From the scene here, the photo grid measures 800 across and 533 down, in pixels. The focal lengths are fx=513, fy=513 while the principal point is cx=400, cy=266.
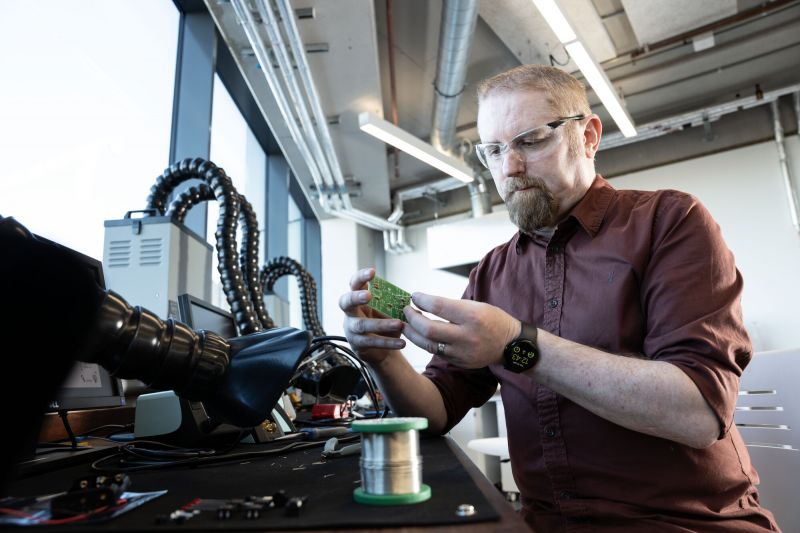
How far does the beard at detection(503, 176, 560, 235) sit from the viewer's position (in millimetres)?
1098

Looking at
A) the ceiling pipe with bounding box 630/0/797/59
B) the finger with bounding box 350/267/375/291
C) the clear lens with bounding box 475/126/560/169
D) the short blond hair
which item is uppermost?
the ceiling pipe with bounding box 630/0/797/59

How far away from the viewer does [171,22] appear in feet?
9.05

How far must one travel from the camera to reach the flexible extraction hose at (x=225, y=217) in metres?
1.60

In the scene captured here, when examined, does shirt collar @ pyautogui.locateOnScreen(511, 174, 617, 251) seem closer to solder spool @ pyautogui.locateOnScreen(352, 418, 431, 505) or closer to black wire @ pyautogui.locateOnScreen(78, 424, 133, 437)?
solder spool @ pyautogui.locateOnScreen(352, 418, 431, 505)

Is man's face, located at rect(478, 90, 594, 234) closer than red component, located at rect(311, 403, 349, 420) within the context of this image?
Yes

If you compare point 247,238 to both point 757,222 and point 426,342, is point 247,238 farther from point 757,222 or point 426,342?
point 757,222

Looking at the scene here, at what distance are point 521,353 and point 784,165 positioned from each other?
463cm

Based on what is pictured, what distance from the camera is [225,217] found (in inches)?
63.6

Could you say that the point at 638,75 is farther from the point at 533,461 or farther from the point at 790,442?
the point at 533,461

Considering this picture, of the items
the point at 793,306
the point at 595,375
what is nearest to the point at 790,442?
the point at 595,375

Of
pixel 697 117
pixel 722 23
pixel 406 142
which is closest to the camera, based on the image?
pixel 722 23

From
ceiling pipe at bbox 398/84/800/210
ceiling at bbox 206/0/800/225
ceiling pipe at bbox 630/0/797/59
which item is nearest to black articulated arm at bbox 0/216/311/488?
ceiling at bbox 206/0/800/225

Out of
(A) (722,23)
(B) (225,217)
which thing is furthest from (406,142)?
(A) (722,23)

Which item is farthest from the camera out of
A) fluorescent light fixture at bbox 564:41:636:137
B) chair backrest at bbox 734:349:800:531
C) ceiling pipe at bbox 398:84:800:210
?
ceiling pipe at bbox 398:84:800:210
